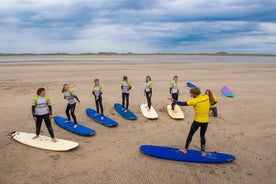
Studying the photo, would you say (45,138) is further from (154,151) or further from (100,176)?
(154,151)

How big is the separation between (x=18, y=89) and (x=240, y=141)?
14772mm

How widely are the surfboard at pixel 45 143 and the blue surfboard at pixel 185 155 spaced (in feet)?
7.82

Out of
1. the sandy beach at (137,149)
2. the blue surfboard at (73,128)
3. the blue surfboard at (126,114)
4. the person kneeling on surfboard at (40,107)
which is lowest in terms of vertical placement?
the sandy beach at (137,149)

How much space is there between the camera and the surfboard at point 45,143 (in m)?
6.57

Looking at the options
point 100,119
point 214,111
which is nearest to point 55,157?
point 100,119

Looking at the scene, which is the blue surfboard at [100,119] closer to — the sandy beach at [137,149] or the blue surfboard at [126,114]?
the sandy beach at [137,149]

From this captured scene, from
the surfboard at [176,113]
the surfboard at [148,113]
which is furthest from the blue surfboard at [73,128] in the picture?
the surfboard at [176,113]

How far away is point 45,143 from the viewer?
22.4ft

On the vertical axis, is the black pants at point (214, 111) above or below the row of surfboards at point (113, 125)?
above

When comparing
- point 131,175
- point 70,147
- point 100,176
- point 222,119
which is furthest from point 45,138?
point 222,119

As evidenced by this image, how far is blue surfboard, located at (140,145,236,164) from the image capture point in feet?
19.7

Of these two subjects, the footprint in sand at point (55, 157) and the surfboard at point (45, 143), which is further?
the surfboard at point (45, 143)

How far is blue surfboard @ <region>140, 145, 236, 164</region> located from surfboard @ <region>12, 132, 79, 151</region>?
7.82 ft

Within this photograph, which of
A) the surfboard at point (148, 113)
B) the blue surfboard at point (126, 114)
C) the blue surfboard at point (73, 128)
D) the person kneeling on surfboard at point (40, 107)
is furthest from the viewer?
the surfboard at point (148, 113)
